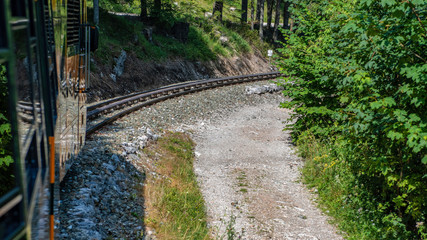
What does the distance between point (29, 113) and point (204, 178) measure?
8.56 meters

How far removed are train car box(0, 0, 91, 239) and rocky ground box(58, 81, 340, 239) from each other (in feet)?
6.76

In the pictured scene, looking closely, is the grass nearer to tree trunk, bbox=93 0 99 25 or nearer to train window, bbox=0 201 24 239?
train window, bbox=0 201 24 239

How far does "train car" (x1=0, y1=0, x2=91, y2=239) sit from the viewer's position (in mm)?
2533

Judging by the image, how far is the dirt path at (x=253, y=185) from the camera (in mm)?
8844

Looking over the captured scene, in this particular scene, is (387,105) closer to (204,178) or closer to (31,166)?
(31,166)

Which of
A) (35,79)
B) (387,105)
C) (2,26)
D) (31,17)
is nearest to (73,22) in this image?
(31,17)

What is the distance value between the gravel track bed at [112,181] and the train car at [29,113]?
60.4 inches

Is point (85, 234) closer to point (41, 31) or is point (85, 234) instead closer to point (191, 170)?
point (41, 31)

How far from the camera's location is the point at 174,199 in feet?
28.8

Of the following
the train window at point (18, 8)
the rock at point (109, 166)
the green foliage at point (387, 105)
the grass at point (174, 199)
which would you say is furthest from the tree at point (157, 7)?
the train window at point (18, 8)

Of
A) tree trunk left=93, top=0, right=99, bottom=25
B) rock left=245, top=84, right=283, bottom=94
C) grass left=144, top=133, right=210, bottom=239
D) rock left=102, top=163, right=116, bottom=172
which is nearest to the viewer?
grass left=144, top=133, right=210, bottom=239

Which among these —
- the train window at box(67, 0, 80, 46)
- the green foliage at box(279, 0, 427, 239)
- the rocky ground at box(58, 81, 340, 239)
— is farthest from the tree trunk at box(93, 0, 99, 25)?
the train window at box(67, 0, 80, 46)

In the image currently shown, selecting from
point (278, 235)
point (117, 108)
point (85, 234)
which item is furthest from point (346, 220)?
point (117, 108)

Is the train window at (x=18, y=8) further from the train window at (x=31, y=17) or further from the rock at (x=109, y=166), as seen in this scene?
the rock at (x=109, y=166)
